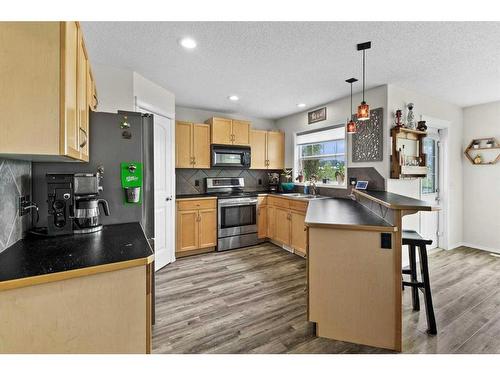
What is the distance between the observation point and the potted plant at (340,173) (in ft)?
12.3

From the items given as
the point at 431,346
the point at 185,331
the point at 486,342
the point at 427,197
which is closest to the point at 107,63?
the point at 185,331

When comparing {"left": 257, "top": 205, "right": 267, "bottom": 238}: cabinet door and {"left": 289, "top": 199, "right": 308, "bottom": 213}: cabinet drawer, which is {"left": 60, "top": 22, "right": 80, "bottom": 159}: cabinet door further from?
{"left": 257, "top": 205, "right": 267, "bottom": 238}: cabinet door

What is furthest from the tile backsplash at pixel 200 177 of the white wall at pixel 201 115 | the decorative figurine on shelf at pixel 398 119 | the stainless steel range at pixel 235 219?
the decorative figurine on shelf at pixel 398 119

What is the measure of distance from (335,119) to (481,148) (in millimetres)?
2472

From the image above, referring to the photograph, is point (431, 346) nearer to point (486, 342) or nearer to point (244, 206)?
point (486, 342)

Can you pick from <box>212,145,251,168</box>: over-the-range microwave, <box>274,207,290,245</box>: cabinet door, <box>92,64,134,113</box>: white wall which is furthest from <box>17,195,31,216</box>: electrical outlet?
<box>274,207,290,245</box>: cabinet door

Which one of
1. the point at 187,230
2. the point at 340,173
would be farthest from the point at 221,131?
the point at 340,173

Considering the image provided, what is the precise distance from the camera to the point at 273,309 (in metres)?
2.21

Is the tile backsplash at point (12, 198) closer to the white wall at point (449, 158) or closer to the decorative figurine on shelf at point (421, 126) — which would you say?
the white wall at point (449, 158)

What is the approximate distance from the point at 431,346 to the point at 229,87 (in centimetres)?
334

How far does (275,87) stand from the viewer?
127 inches

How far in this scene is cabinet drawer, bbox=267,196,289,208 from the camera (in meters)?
3.92

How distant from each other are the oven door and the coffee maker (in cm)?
229

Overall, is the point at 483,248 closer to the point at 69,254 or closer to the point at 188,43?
the point at 188,43
